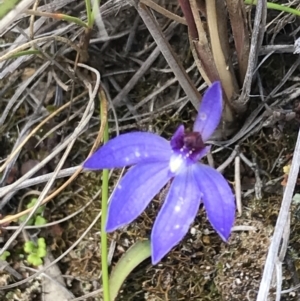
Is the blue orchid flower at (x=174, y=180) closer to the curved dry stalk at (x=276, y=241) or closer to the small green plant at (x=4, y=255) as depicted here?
the curved dry stalk at (x=276, y=241)

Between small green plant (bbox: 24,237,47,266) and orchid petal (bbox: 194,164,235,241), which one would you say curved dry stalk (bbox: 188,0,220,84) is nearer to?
orchid petal (bbox: 194,164,235,241)

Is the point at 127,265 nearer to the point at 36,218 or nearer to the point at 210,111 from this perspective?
the point at 36,218

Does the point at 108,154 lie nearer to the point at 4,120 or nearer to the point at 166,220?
the point at 166,220

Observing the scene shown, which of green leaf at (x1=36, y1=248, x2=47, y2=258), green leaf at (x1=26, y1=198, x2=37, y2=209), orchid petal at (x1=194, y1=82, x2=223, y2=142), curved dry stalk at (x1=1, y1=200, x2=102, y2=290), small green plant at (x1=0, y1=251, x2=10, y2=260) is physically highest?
green leaf at (x1=26, y1=198, x2=37, y2=209)

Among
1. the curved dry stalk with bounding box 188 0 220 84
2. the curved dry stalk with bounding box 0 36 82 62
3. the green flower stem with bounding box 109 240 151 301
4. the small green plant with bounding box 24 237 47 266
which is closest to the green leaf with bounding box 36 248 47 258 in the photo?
the small green plant with bounding box 24 237 47 266

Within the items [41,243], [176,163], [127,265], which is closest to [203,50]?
[176,163]

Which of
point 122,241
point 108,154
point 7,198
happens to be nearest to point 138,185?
point 108,154

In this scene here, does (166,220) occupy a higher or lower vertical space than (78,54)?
lower
